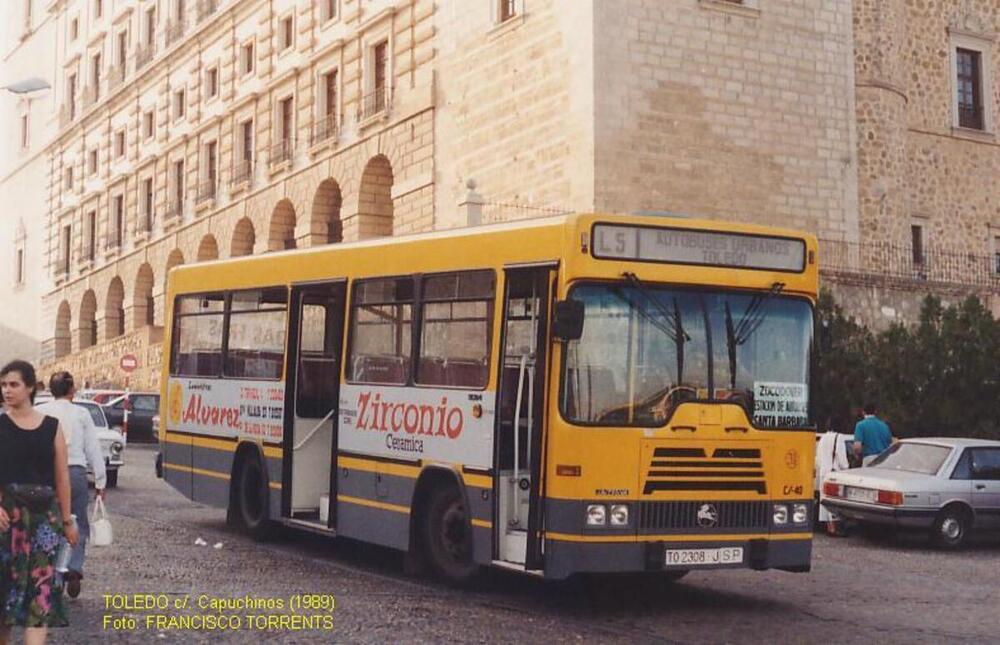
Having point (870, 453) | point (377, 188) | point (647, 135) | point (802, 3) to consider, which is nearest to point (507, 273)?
point (870, 453)

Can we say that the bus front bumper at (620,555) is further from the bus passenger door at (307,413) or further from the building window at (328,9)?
the building window at (328,9)

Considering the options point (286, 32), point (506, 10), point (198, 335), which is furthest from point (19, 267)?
point (198, 335)

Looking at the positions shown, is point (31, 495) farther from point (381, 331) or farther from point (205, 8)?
point (205, 8)

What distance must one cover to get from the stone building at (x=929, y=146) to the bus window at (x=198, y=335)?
17.3 metres

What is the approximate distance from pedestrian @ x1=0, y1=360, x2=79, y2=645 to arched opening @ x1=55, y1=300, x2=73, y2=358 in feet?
188

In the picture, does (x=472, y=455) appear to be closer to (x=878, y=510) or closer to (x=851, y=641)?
(x=851, y=641)

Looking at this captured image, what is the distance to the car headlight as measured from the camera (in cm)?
960

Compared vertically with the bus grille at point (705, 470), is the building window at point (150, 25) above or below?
above

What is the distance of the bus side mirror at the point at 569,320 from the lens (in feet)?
A: 30.7

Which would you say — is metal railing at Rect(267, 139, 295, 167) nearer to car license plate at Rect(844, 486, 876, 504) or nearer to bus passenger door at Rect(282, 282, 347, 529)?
car license plate at Rect(844, 486, 876, 504)

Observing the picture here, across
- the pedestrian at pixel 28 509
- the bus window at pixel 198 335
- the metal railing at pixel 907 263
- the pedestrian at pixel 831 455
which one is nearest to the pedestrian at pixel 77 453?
the pedestrian at pixel 28 509

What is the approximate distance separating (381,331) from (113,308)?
1886 inches

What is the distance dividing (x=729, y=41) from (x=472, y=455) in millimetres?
20186

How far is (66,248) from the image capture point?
63688mm
